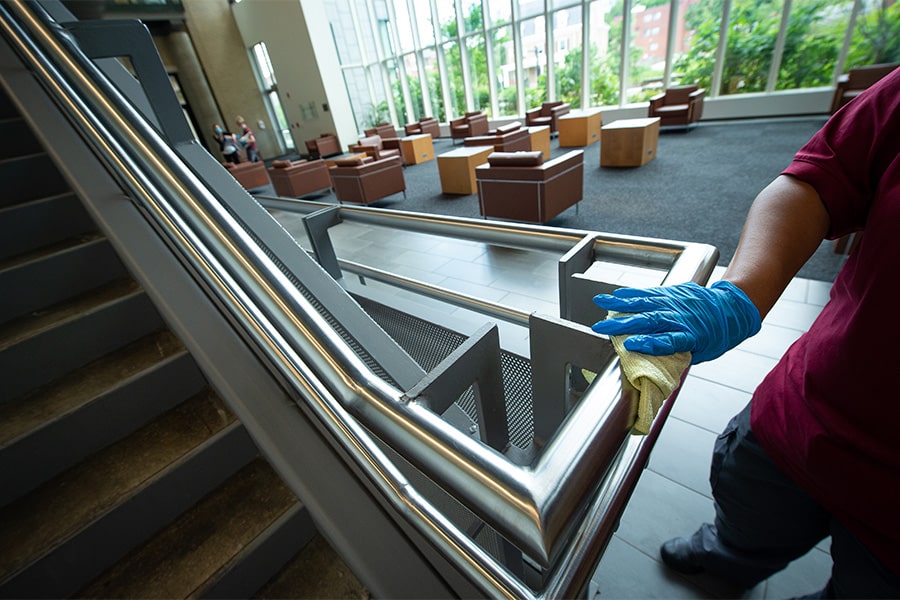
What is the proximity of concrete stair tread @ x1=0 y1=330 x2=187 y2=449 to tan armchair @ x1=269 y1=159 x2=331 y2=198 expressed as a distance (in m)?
6.93

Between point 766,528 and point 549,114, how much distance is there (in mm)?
10058

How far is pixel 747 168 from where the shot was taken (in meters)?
5.12

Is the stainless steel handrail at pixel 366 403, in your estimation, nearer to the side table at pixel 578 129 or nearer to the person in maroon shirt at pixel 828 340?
the person in maroon shirt at pixel 828 340

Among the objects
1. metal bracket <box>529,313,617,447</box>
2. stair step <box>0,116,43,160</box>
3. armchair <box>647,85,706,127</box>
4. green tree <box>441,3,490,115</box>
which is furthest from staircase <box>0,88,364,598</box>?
green tree <box>441,3,490,115</box>

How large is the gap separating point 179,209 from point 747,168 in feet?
21.4

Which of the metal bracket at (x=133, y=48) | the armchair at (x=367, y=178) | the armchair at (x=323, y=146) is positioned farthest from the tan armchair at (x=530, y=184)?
the armchair at (x=323, y=146)

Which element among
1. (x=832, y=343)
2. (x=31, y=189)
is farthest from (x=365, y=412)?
(x=31, y=189)

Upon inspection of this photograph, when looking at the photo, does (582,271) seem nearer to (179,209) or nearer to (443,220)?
(443,220)

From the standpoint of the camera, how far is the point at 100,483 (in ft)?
3.39

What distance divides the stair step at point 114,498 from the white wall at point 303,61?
13934 mm

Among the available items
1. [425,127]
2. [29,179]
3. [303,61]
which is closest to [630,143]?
[29,179]

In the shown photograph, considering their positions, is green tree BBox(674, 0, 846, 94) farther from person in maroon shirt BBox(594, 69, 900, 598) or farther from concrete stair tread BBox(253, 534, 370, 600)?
concrete stair tread BBox(253, 534, 370, 600)

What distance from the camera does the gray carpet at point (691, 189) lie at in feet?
12.2

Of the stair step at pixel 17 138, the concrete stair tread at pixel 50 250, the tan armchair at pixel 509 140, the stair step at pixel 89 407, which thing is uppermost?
the stair step at pixel 17 138
